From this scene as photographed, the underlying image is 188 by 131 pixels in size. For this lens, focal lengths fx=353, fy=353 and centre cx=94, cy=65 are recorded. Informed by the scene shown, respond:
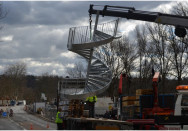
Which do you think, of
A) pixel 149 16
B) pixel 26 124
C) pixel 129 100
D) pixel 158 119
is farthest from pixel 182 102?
pixel 26 124

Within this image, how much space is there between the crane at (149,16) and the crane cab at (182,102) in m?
3.82

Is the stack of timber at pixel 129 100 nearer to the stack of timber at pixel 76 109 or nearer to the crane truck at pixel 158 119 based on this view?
the crane truck at pixel 158 119

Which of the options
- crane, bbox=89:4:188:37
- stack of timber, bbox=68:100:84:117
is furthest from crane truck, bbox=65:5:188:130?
stack of timber, bbox=68:100:84:117

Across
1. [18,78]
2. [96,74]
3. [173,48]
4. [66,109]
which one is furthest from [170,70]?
[18,78]

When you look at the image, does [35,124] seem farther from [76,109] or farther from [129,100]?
[129,100]

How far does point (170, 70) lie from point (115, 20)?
67.8 ft

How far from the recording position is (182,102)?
1400 centimetres

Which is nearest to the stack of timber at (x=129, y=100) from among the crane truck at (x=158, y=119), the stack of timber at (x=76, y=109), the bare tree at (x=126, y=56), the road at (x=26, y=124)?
the crane truck at (x=158, y=119)

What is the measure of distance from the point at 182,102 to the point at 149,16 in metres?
6.23

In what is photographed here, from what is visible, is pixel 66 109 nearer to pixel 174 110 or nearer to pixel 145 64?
pixel 174 110

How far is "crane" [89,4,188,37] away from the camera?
16723 mm

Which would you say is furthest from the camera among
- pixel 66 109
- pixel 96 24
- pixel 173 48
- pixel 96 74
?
pixel 173 48

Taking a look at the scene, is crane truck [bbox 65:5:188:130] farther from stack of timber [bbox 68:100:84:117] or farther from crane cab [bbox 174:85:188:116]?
stack of timber [bbox 68:100:84:117]

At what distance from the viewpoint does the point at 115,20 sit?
87.1 ft
